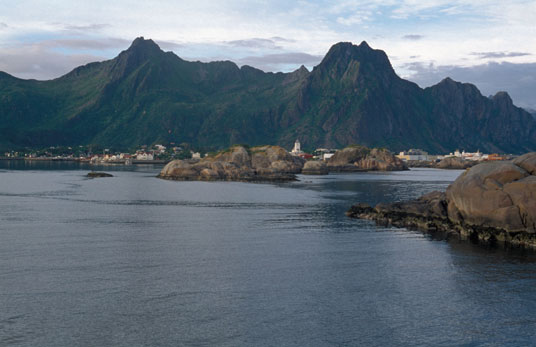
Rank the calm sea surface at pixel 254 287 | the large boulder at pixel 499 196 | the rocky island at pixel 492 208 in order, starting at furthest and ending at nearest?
1. the large boulder at pixel 499 196
2. the rocky island at pixel 492 208
3. the calm sea surface at pixel 254 287

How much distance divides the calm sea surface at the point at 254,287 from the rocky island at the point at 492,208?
4196 millimetres

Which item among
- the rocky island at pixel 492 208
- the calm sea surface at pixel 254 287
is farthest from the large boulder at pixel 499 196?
the calm sea surface at pixel 254 287

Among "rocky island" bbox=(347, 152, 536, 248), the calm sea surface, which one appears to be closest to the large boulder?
"rocky island" bbox=(347, 152, 536, 248)

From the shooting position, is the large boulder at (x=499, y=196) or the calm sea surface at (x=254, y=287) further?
the large boulder at (x=499, y=196)

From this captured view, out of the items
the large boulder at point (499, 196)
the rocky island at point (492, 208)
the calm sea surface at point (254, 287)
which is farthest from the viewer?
the large boulder at point (499, 196)

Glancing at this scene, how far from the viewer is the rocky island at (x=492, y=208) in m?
51.0

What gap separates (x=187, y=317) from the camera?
28.3 metres

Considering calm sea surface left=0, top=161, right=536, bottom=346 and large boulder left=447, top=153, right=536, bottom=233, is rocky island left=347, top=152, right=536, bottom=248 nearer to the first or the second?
large boulder left=447, top=153, right=536, bottom=233

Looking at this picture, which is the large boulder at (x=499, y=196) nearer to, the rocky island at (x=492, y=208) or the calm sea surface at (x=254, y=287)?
the rocky island at (x=492, y=208)

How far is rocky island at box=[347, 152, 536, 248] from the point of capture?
5100 cm

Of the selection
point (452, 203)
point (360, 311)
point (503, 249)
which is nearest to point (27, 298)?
point (360, 311)

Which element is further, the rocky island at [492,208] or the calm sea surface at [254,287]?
the rocky island at [492,208]

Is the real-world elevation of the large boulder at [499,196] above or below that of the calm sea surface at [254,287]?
above

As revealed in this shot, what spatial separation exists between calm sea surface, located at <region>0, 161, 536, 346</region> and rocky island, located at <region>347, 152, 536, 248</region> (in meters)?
4.20
